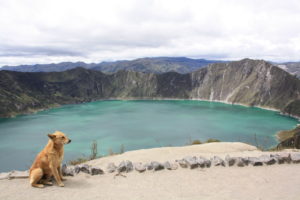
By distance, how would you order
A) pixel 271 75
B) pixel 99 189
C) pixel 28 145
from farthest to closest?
1. pixel 271 75
2. pixel 28 145
3. pixel 99 189

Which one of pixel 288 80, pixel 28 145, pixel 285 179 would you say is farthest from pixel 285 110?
pixel 285 179

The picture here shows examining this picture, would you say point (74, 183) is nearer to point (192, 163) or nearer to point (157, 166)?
point (157, 166)

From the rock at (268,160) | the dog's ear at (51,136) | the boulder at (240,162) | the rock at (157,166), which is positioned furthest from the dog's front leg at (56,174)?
the rock at (268,160)

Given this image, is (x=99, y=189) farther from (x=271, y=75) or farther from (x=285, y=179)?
(x=271, y=75)

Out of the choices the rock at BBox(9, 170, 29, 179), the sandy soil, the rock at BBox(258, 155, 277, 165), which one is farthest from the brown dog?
the rock at BBox(258, 155, 277, 165)

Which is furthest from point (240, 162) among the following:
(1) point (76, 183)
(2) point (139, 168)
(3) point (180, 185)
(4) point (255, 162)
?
(1) point (76, 183)

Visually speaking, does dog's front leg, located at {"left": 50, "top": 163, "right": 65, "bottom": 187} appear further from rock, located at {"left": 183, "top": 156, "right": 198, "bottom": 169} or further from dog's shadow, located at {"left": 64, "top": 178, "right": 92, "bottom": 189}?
rock, located at {"left": 183, "top": 156, "right": 198, "bottom": 169}

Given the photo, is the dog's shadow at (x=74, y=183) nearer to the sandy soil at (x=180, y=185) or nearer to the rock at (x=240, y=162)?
the sandy soil at (x=180, y=185)
